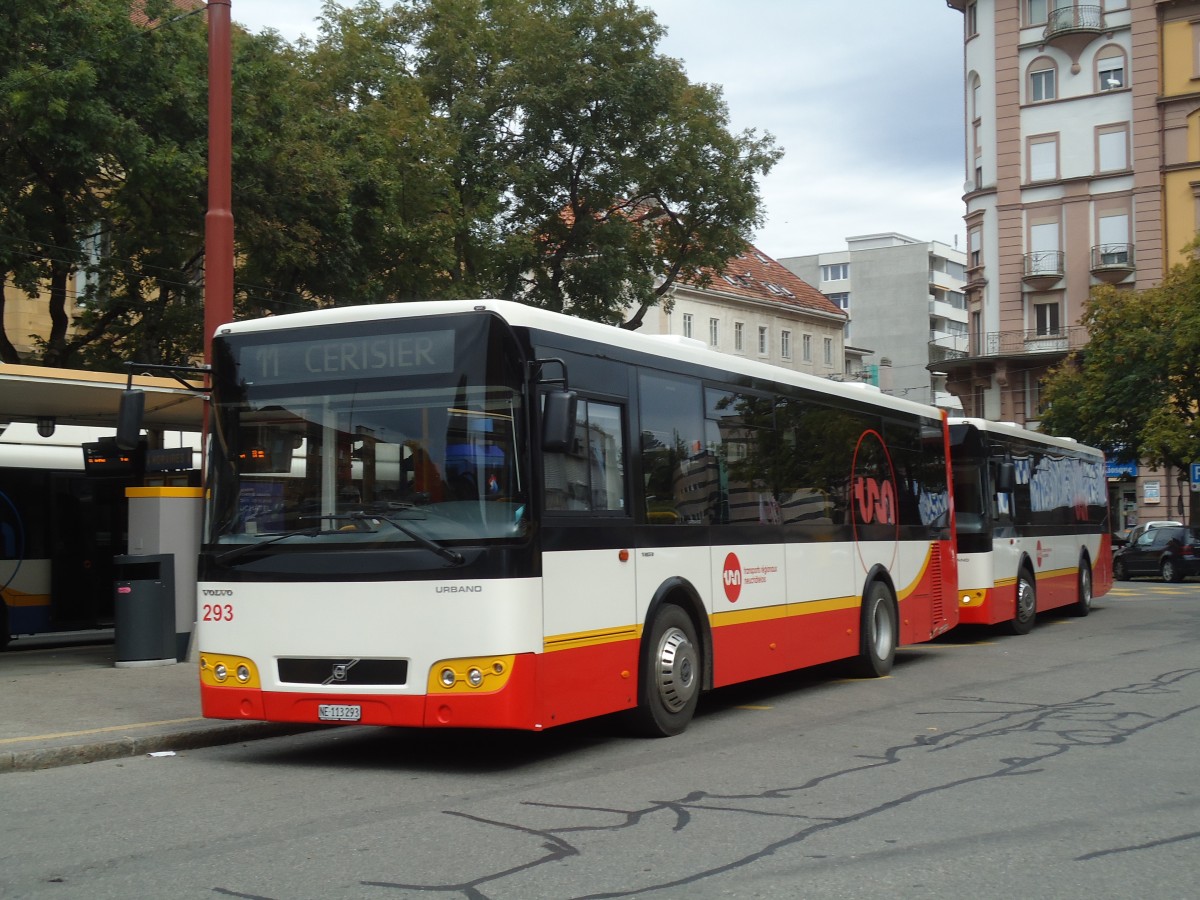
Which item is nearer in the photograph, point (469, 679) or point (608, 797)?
point (608, 797)

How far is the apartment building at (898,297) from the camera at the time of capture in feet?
328

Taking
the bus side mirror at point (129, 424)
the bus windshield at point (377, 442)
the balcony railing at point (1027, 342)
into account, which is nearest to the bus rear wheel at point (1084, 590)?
the bus windshield at point (377, 442)

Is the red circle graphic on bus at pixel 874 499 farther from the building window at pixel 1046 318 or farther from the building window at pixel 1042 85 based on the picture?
the building window at pixel 1042 85

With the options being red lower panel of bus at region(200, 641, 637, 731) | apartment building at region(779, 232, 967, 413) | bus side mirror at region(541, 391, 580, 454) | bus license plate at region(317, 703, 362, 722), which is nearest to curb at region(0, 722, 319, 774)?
red lower panel of bus at region(200, 641, 637, 731)

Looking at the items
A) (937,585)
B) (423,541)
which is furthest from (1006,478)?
(423,541)

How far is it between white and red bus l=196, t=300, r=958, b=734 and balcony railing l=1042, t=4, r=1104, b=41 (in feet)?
172

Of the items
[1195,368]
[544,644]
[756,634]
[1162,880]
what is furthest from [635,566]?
[1195,368]

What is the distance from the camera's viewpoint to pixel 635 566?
10062mm

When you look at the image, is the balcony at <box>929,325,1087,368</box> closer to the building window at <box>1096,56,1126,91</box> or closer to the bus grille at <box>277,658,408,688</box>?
the building window at <box>1096,56,1126,91</box>

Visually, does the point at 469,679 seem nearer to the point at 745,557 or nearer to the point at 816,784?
the point at 816,784

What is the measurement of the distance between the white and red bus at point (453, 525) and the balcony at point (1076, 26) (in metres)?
52.5

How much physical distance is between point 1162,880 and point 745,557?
5.96 meters

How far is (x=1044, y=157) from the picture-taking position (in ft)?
194

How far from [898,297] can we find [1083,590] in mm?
79487
